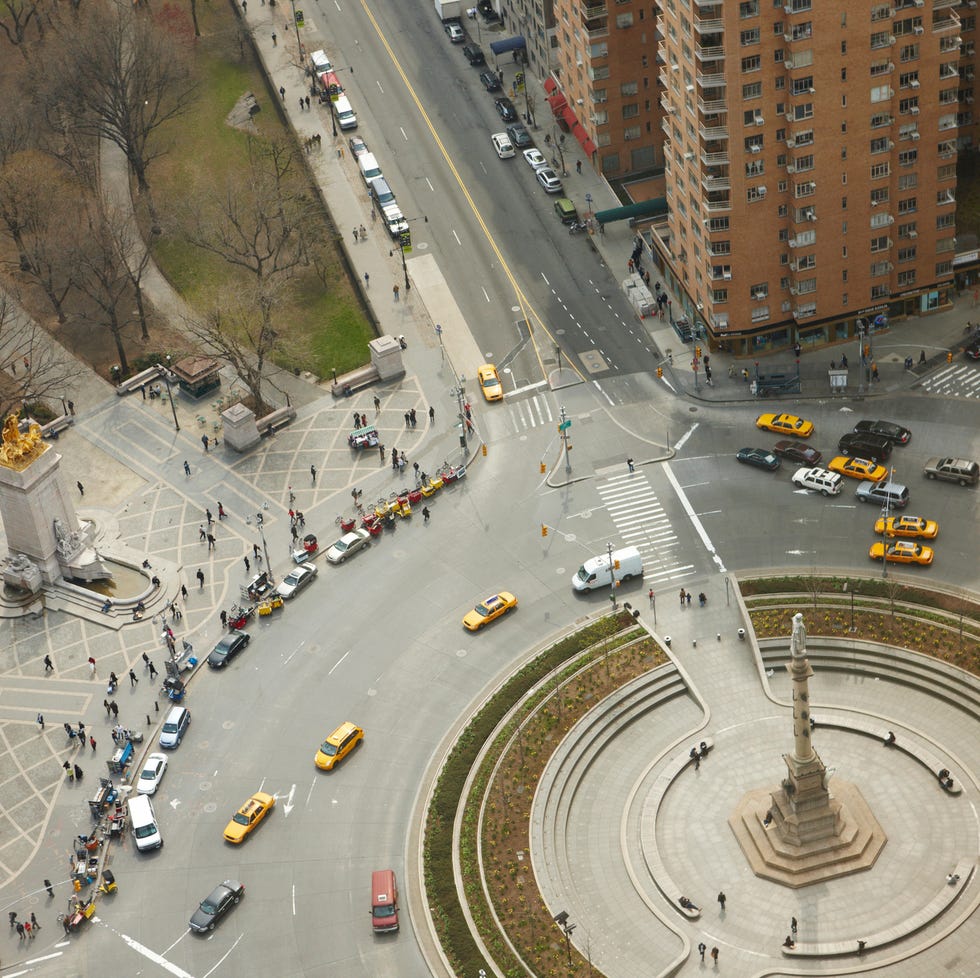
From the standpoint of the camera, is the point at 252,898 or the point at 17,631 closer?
the point at 252,898

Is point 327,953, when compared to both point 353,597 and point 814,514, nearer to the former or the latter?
point 353,597

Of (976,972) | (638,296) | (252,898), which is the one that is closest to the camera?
(976,972)

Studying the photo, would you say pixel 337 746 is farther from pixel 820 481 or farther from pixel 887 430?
pixel 887 430

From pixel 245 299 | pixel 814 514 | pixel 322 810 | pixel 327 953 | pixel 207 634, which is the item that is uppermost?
pixel 245 299

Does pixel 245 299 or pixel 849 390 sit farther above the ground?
pixel 245 299

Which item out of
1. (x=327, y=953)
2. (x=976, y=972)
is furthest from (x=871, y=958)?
(x=327, y=953)

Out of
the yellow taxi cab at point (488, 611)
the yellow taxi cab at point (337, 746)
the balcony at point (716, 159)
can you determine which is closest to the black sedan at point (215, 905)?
the yellow taxi cab at point (337, 746)

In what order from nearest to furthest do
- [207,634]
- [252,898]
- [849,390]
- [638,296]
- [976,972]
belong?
[976,972], [252,898], [207,634], [849,390], [638,296]
